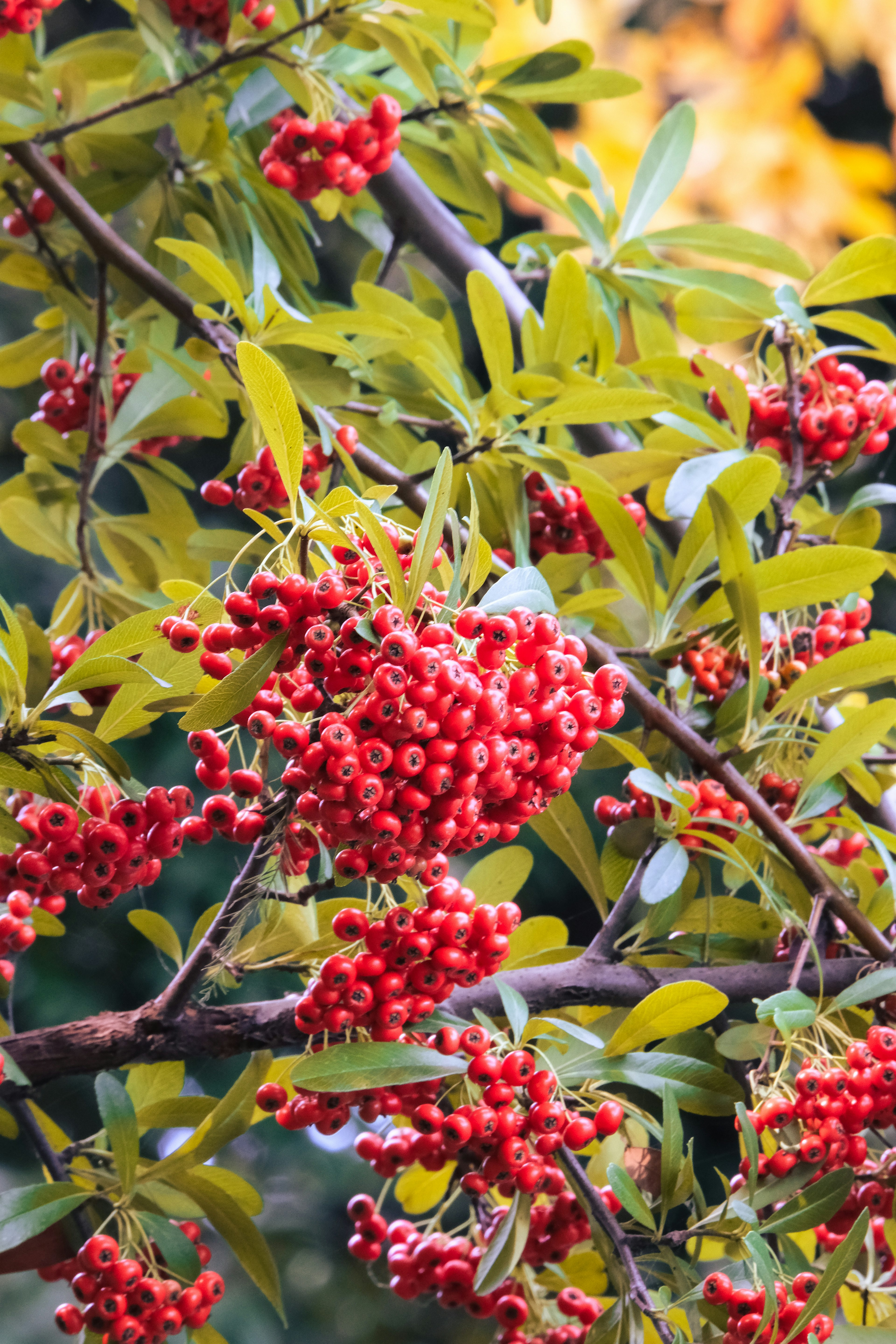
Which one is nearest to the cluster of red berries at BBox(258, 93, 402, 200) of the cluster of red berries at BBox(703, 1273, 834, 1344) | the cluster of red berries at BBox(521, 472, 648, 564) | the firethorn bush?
the firethorn bush

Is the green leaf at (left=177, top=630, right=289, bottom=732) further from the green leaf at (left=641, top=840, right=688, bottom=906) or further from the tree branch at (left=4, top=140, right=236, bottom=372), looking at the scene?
the tree branch at (left=4, top=140, right=236, bottom=372)

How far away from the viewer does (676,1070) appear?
0.74 metres

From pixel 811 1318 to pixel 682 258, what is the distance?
2932mm

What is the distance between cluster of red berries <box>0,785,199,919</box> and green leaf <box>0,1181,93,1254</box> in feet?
0.72

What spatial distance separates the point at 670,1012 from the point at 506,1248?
0.61 ft

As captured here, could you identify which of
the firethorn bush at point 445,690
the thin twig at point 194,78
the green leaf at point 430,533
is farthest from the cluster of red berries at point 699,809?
the thin twig at point 194,78

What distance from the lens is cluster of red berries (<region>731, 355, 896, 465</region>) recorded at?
972mm

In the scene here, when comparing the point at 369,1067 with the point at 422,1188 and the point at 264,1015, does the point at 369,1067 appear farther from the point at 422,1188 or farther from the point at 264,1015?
the point at 422,1188

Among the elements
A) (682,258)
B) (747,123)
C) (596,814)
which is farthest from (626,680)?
(747,123)

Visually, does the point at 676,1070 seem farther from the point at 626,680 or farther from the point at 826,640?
the point at 826,640

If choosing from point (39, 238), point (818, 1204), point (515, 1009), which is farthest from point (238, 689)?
point (39, 238)

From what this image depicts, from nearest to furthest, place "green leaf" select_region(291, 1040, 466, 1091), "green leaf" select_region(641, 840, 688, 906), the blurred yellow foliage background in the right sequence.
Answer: "green leaf" select_region(291, 1040, 466, 1091)
"green leaf" select_region(641, 840, 688, 906)
the blurred yellow foliage background

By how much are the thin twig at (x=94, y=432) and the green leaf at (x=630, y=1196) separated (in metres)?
0.70

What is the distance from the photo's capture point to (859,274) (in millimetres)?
966
